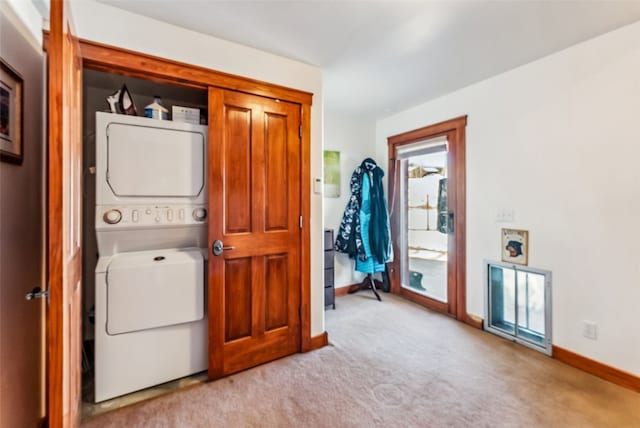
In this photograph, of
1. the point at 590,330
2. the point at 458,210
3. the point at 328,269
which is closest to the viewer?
the point at 590,330

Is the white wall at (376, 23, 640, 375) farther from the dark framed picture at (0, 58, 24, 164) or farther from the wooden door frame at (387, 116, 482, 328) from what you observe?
the dark framed picture at (0, 58, 24, 164)

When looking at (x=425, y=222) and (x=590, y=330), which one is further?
(x=425, y=222)

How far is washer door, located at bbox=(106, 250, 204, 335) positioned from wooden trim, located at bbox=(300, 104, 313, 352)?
2.56 feet

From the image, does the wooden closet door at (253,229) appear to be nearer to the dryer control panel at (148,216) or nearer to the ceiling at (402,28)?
the dryer control panel at (148,216)

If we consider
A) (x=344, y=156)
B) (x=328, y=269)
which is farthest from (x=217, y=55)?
(x=328, y=269)

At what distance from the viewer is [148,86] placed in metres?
2.38

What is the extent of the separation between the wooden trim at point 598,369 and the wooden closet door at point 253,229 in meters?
2.04

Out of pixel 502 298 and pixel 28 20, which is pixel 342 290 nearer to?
pixel 502 298

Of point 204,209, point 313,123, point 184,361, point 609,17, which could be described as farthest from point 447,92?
point 184,361

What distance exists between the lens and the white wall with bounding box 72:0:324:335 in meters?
1.69

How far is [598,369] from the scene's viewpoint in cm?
205

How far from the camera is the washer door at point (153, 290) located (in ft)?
5.82

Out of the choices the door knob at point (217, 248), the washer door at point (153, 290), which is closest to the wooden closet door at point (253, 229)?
the door knob at point (217, 248)

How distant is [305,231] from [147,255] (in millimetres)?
1135
